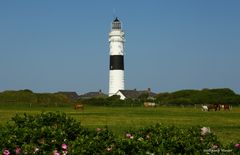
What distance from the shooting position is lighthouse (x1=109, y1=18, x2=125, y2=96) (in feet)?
345

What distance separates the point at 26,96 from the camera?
298 ft

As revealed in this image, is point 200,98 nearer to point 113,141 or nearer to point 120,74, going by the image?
point 120,74

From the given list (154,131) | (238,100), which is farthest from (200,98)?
(154,131)

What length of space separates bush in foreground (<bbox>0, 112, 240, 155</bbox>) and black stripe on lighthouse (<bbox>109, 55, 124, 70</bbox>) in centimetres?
9195

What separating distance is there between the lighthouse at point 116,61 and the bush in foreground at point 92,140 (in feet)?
302

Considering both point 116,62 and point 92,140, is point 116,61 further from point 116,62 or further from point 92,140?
point 92,140

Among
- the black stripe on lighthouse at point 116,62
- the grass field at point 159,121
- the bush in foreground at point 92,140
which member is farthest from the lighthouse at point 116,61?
the bush in foreground at point 92,140

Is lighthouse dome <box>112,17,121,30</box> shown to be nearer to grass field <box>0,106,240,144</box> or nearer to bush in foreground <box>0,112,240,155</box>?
grass field <box>0,106,240,144</box>

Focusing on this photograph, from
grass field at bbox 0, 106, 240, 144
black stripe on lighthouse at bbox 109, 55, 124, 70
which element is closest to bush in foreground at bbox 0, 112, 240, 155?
grass field at bbox 0, 106, 240, 144

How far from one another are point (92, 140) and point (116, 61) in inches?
3756

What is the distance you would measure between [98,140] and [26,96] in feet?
270

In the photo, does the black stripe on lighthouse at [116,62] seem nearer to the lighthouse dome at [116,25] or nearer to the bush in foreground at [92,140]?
the lighthouse dome at [116,25]

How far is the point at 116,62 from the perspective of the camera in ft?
346

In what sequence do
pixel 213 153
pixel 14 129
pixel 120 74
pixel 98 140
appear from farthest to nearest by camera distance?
pixel 120 74
pixel 14 129
pixel 98 140
pixel 213 153
